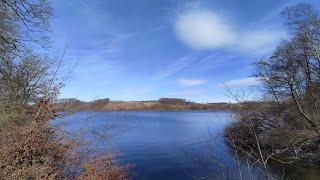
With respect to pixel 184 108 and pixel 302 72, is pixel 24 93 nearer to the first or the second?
pixel 302 72

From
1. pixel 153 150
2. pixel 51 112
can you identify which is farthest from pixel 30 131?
pixel 153 150

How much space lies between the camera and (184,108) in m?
167

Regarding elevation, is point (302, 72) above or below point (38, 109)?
above

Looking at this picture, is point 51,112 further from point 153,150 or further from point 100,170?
point 153,150

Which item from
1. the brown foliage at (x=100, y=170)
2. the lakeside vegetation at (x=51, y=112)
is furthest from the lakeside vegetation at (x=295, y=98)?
the brown foliage at (x=100, y=170)

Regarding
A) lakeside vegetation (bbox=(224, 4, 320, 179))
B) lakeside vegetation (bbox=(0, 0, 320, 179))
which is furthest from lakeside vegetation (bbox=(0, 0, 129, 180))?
lakeside vegetation (bbox=(224, 4, 320, 179))

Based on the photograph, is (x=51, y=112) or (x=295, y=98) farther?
(x=295, y=98)

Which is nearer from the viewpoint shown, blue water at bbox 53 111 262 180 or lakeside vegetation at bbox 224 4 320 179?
blue water at bbox 53 111 262 180

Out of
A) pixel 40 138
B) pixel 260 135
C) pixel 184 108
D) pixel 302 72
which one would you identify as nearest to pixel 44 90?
pixel 40 138

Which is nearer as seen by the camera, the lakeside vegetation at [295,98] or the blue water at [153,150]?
the blue water at [153,150]

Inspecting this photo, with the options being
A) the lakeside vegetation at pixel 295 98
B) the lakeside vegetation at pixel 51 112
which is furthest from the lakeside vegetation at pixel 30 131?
the lakeside vegetation at pixel 295 98

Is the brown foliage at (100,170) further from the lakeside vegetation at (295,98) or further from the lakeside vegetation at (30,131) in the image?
the lakeside vegetation at (295,98)

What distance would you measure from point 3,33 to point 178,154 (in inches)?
763

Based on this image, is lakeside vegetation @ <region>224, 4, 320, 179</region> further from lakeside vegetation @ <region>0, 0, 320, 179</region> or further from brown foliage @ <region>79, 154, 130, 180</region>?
brown foliage @ <region>79, 154, 130, 180</region>
